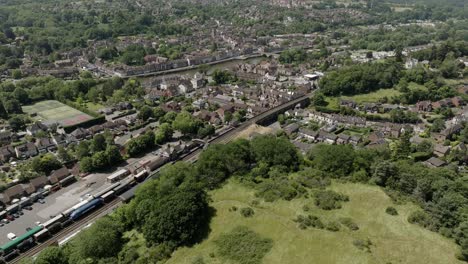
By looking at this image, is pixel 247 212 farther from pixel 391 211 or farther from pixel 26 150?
pixel 26 150

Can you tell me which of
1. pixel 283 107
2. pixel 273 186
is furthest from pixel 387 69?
pixel 273 186

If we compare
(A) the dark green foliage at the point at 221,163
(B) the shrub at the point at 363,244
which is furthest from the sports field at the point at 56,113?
(B) the shrub at the point at 363,244

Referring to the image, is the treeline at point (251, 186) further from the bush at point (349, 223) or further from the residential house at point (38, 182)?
the residential house at point (38, 182)

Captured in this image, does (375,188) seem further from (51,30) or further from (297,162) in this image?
(51,30)

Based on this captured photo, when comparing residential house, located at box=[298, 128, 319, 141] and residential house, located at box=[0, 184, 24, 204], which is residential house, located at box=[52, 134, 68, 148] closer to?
residential house, located at box=[0, 184, 24, 204]

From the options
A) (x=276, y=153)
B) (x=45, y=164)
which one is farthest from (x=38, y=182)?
(x=276, y=153)

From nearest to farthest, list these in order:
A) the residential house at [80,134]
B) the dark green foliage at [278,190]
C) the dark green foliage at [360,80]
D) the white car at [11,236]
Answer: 1. the dark green foliage at [278,190]
2. the white car at [11,236]
3. the residential house at [80,134]
4. the dark green foliage at [360,80]
